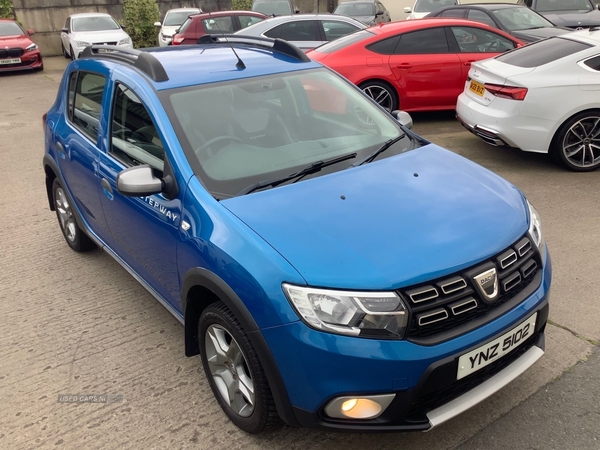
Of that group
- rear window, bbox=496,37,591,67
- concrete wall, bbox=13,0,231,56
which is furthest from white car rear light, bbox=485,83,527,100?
concrete wall, bbox=13,0,231,56

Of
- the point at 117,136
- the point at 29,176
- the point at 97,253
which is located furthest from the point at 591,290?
the point at 29,176

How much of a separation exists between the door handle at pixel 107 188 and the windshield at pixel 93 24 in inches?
574

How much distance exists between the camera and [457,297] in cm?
229

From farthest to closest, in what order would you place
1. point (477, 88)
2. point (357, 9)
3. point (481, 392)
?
point (357, 9)
point (477, 88)
point (481, 392)

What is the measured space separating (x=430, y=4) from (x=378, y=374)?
50.5ft

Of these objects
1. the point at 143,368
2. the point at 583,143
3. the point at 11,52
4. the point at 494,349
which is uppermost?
the point at 494,349

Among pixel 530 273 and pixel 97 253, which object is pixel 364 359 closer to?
pixel 530 273

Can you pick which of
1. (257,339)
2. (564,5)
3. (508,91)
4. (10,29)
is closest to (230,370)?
(257,339)

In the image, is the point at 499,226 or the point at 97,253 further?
the point at 97,253

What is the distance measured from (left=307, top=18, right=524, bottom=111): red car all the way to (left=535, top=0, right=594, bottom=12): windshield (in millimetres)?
5943

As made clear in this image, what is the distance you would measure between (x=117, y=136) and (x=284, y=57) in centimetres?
124

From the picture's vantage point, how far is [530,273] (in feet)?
8.59

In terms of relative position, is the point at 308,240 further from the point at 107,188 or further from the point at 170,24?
the point at 170,24

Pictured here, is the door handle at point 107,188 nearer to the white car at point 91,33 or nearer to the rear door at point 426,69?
the rear door at point 426,69
